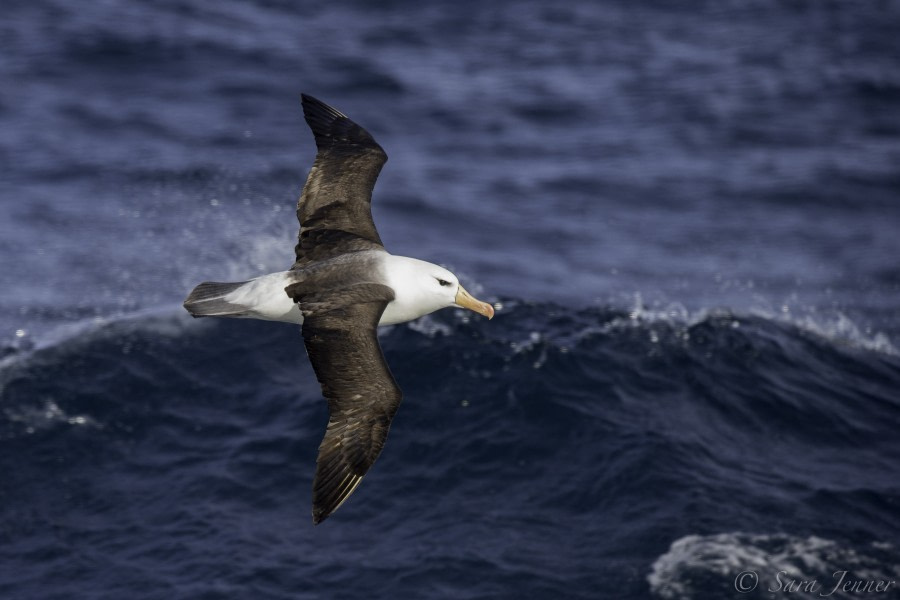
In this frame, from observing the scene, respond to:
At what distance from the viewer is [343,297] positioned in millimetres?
10875

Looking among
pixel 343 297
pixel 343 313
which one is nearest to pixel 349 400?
pixel 343 313

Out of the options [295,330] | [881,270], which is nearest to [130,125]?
[295,330]

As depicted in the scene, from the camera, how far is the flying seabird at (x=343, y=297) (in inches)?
397

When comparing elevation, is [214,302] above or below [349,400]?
above

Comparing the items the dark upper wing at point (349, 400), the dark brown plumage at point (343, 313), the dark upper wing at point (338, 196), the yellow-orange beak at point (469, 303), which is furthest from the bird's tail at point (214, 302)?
the yellow-orange beak at point (469, 303)

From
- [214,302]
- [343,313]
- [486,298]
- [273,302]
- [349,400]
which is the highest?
[343,313]

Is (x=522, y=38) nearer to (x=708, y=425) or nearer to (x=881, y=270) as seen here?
(x=881, y=270)

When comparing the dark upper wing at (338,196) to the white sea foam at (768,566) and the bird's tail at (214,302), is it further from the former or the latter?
the white sea foam at (768,566)

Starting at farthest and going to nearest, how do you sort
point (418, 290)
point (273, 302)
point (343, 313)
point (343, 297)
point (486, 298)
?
point (486, 298), point (418, 290), point (273, 302), point (343, 297), point (343, 313)

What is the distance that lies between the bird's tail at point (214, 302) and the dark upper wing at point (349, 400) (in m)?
1.03

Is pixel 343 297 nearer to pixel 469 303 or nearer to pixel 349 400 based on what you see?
pixel 349 400

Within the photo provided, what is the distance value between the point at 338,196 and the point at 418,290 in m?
1.45

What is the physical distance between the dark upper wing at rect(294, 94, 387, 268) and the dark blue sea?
3.27 m

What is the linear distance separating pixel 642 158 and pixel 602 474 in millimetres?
9952
